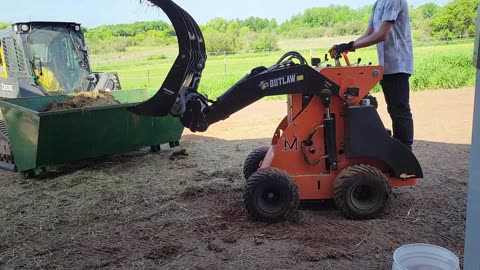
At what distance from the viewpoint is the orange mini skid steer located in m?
3.85

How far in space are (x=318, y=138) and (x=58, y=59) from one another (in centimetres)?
620

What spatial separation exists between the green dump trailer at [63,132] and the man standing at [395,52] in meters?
3.26

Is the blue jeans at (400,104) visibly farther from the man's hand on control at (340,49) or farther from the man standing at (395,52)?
the man's hand on control at (340,49)

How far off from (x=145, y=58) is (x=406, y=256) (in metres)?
31.6

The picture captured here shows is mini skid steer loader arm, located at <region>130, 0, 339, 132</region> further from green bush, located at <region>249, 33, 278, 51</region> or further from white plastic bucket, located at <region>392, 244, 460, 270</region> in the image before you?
green bush, located at <region>249, 33, 278, 51</region>

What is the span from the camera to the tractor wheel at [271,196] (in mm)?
3797

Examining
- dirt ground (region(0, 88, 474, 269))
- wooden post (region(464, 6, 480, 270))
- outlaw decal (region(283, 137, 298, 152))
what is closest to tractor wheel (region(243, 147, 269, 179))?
dirt ground (region(0, 88, 474, 269))

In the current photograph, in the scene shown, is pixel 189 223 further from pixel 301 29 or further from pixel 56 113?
pixel 301 29

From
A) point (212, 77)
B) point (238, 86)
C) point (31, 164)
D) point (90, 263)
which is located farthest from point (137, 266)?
point (212, 77)

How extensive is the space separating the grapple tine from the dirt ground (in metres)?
1.01

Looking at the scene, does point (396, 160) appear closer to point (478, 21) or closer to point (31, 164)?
point (478, 21)

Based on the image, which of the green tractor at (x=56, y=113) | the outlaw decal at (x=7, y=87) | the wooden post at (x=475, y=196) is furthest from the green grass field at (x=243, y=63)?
the wooden post at (x=475, y=196)

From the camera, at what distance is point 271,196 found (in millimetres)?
3854

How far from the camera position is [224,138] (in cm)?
831
